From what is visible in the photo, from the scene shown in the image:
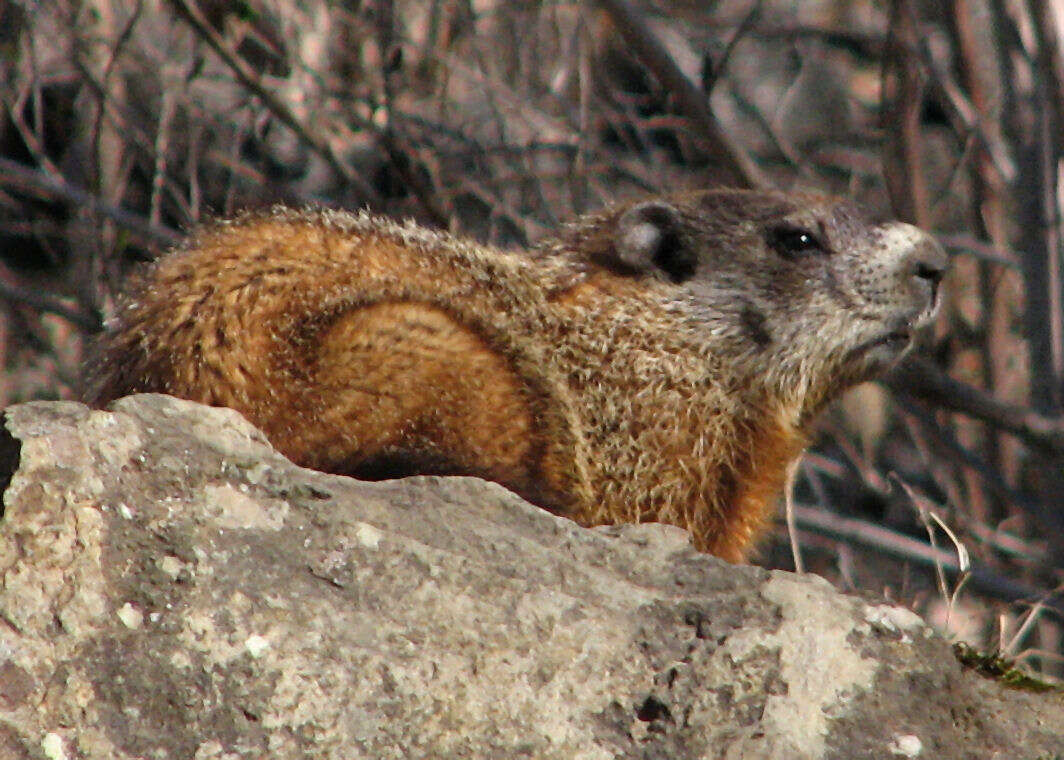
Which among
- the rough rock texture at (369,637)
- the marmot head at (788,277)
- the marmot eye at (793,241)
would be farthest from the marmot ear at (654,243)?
the rough rock texture at (369,637)

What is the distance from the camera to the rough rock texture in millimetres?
2674

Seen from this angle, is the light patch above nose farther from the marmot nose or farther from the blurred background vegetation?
the blurred background vegetation

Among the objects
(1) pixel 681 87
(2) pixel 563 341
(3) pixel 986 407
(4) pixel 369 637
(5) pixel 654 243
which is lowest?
(3) pixel 986 407

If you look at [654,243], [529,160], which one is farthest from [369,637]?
[529,160]

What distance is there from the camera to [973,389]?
6.49 meters

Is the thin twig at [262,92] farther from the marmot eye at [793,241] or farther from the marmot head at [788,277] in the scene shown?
the marmot eye at [793,241]

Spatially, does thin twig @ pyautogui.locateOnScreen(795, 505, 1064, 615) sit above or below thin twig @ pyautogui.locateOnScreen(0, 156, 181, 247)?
below

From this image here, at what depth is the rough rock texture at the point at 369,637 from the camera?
2674 millimetres

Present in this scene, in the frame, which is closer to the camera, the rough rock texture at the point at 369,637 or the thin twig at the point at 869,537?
the rough rock texture at the point at 369,637

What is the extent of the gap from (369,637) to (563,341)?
1973mm

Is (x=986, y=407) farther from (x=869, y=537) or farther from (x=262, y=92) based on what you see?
(x=262, y=92)

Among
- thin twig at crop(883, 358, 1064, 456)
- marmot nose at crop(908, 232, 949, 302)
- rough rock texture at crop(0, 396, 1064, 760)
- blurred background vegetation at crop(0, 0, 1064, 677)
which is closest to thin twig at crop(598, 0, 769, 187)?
blurred background vegetation at crop(0, 0, 1064, 677)

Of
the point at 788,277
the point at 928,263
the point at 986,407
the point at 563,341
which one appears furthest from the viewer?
the point at 986,407

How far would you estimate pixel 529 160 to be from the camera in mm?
7887
